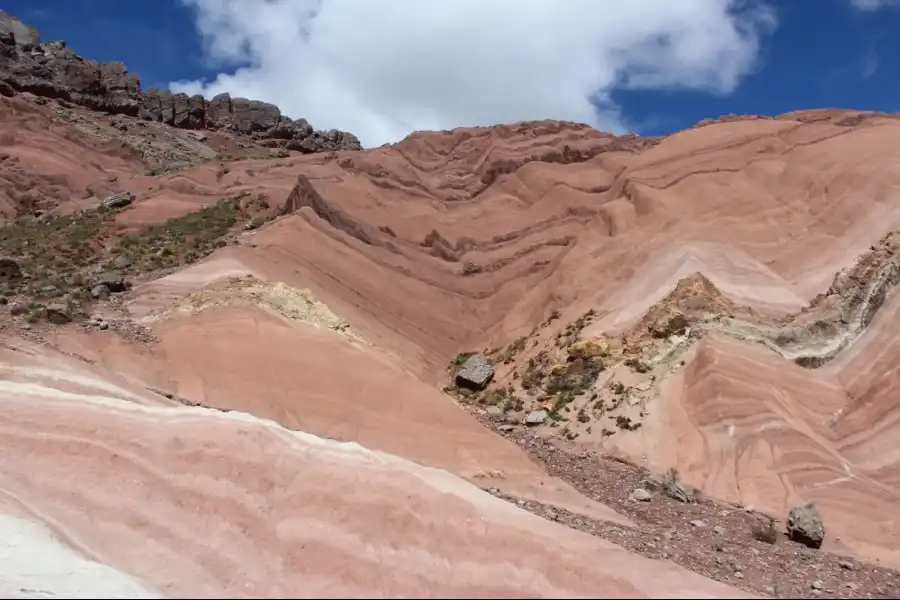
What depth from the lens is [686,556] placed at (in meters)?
8.78

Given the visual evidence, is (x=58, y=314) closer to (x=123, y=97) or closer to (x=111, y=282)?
(x=111, y=282)

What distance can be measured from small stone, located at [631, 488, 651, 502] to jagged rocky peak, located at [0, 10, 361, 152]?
164 ft

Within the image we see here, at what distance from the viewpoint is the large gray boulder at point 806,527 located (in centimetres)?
1009

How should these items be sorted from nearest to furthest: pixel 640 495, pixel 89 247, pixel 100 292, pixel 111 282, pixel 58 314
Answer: pixel 640 495 < pixel 58 314 < pixel 100 292 < pixel 111 282 < pixel 89 247

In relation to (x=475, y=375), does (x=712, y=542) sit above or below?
below

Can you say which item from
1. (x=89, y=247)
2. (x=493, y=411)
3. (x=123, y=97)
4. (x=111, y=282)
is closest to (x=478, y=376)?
(x=493, y=411)

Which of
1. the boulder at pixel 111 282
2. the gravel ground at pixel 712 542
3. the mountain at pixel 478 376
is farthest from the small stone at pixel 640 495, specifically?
the boulder at pixel 111 282

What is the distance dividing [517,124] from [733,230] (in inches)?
615

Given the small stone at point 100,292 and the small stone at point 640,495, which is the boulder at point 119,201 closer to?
the small stone at point 100,292

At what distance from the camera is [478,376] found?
1752 cm

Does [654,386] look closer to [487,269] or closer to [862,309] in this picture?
[862,309]

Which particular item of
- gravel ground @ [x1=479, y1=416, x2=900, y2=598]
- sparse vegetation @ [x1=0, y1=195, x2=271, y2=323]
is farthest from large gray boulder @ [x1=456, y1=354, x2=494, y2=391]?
sparse vegetation @ [x1=0, y1=195, x2=271, y2=323]

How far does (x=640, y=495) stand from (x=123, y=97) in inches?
2252

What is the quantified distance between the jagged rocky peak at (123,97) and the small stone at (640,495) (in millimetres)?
49917
